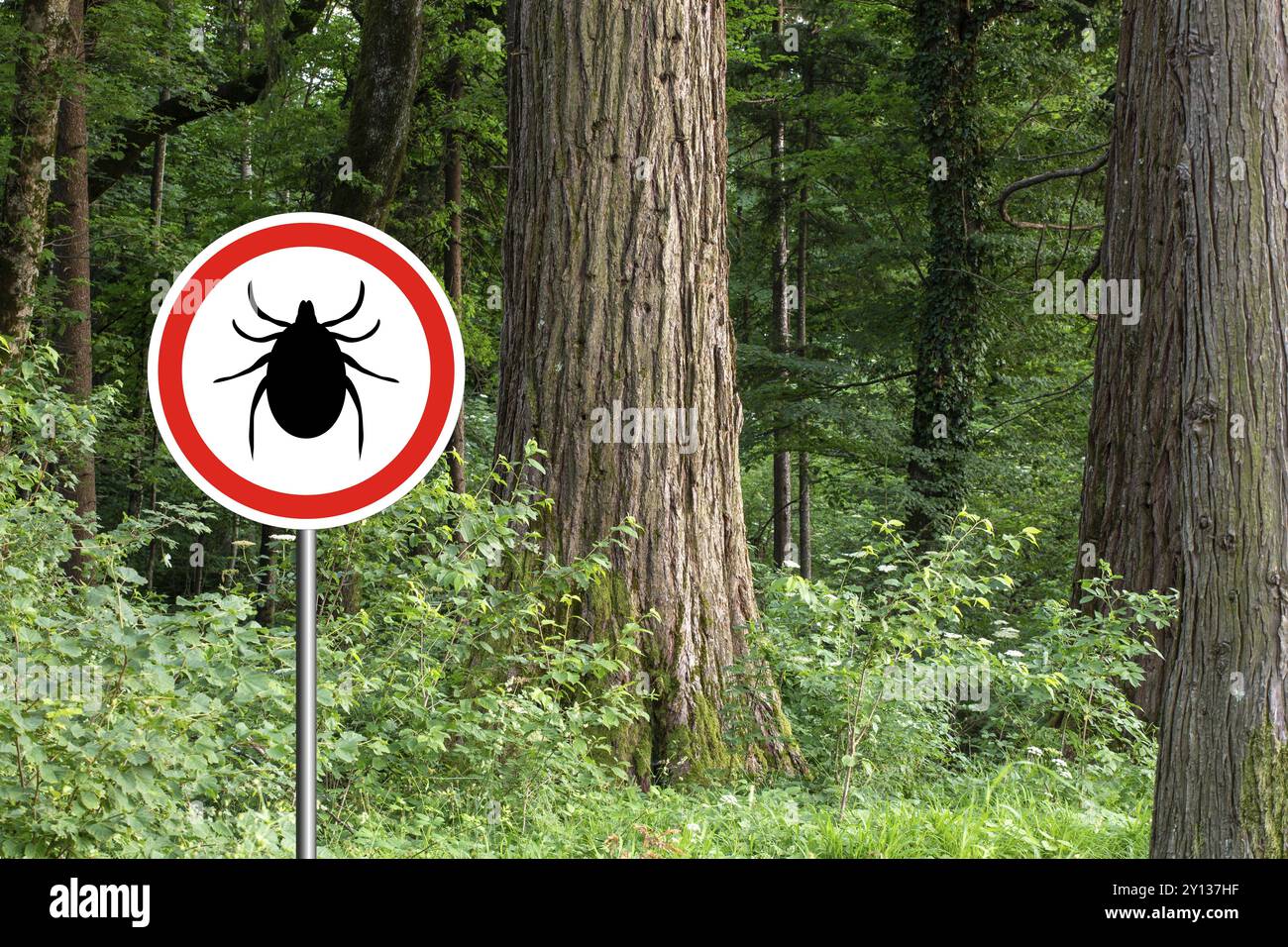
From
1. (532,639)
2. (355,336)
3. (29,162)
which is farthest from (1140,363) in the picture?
(29,162)

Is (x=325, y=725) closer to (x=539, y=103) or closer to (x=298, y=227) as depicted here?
(x=298, y=227)

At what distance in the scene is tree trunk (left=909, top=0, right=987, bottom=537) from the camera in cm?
1825

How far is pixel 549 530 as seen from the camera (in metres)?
6.62

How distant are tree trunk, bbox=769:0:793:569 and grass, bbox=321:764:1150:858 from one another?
17.4 metres

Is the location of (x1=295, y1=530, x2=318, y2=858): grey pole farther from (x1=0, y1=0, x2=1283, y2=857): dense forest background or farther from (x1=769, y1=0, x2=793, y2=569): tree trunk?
(x1=769, y1=0, x2=793, y2=569): tree trunk

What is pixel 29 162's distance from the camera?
538 inches

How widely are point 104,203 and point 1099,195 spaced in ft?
55.2

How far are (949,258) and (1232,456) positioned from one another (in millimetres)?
14686

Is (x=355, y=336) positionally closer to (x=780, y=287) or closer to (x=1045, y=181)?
(x=1045, y=181)

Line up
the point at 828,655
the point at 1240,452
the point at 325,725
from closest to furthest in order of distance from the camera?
the point at 1240,452, the point at 325,725, the point at 828,655

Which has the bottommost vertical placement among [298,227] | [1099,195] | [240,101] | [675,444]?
[675,444]

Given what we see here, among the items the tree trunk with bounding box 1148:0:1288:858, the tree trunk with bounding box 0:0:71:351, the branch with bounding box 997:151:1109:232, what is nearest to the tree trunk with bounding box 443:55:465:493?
the tree trunk with bounding box 0:0:71:351

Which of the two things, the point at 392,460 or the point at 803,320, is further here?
the point at 803,320

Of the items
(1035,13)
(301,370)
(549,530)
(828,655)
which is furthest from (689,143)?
(1035,13)
